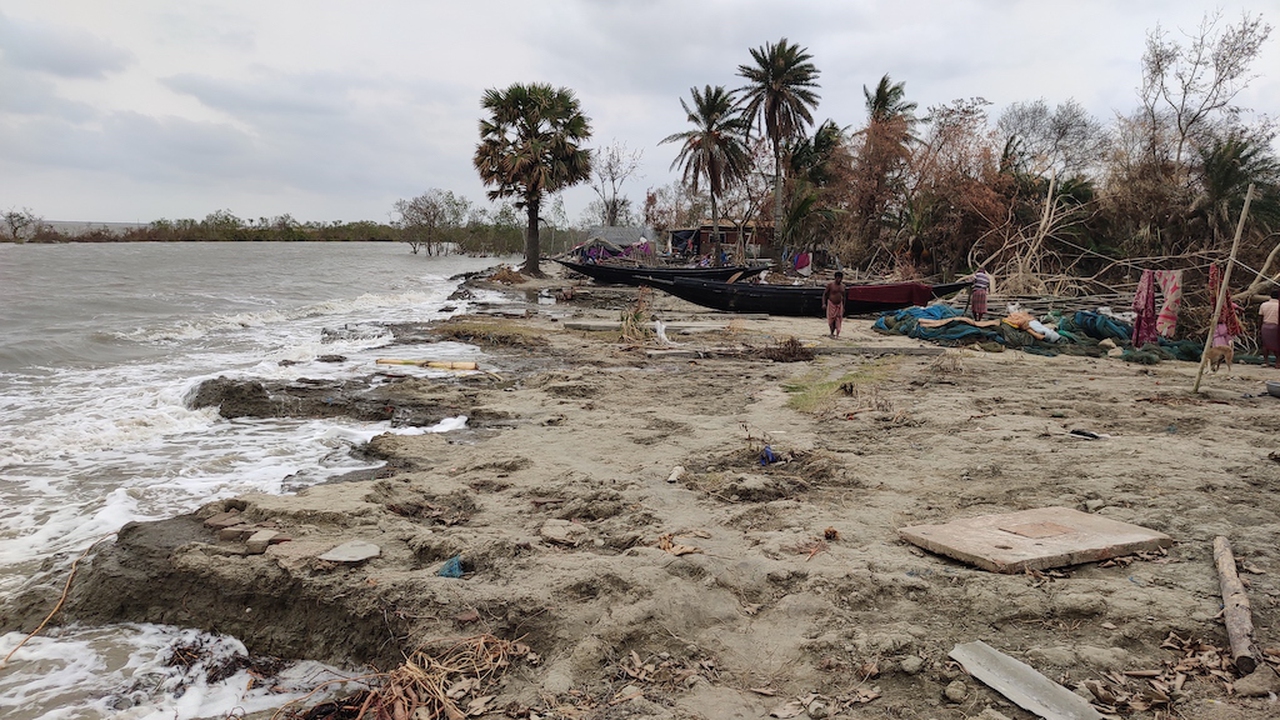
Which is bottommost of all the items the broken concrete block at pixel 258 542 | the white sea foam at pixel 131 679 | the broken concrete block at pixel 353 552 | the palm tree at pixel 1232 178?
the white sea foam at pixel 131 679

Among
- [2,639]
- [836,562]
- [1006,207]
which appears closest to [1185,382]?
[836,562]

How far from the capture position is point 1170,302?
1153 cm

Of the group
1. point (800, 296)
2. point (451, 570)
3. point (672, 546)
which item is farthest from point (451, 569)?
point (800, 296)

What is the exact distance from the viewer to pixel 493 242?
73.0 metres

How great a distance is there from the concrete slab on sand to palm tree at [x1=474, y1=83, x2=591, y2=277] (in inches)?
1063

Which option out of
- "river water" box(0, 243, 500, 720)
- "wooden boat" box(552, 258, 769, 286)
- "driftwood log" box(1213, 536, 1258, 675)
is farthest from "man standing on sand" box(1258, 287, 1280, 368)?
"wooden boat" box(552, 258, 769, 286)

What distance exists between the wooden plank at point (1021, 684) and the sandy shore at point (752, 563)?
0.19 ft

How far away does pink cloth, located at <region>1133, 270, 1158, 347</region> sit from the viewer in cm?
1183

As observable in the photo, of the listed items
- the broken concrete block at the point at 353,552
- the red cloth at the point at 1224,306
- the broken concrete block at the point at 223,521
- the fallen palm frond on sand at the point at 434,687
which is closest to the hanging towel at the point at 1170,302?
the red cloth at the point at 1224,306

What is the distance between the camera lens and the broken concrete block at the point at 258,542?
374cm

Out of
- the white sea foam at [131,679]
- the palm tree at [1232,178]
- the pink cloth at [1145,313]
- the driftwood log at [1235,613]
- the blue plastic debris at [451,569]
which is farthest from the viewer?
the palm tree at [1232,178]

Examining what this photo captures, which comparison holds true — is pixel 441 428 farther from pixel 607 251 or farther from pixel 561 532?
pixel 607 251

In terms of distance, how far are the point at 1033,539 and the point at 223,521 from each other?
15.3ft

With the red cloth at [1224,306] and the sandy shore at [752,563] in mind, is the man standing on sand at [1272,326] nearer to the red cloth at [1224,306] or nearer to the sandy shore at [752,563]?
the red cloth at [1224,306]
